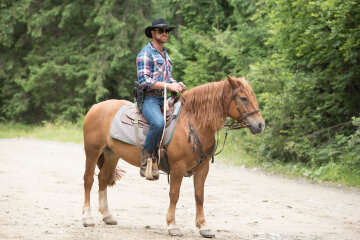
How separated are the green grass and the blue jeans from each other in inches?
567

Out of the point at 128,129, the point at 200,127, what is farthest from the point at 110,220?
the point at 200,127

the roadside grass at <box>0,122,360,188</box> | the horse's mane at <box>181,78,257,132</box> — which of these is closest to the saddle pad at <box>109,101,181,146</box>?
the horse's mane at <box>181,78,257,132</box>

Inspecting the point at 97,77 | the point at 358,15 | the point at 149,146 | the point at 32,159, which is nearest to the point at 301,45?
the point at 358,15

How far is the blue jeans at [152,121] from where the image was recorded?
5812mm

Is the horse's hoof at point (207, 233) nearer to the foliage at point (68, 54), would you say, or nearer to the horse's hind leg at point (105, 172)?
the horse's hind leg at point (105, 172)

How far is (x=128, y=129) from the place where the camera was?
6.27 m

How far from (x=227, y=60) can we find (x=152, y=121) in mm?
13700

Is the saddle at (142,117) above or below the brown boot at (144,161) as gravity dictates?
above

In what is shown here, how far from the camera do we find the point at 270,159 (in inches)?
503

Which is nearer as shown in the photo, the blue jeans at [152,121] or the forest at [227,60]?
the blue jeans at [152,121]

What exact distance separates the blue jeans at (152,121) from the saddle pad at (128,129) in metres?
0.13

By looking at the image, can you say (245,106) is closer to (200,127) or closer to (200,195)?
(200,127)

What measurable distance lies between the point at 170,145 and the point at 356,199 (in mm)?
4607

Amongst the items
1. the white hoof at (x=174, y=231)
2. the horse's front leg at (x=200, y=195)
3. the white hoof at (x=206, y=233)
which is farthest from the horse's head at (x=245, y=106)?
the white hoof at (x=174, y=231)
